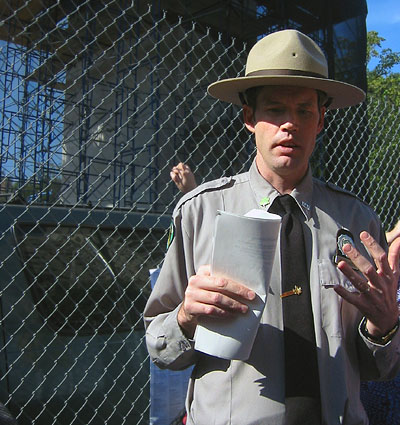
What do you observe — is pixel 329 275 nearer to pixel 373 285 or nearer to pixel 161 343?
pixel 373 285

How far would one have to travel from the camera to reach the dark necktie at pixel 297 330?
4.30 ft

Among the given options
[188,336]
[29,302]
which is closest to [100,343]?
[29,302]

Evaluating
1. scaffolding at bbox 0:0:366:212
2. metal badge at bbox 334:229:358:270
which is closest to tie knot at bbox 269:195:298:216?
metal badge at bbox 334:229:358:270

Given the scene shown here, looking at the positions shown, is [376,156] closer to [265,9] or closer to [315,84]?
[315,84]

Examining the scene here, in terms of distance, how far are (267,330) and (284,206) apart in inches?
15.9

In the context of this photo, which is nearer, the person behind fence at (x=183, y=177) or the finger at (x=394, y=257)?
the finger at (x=394, y=257)

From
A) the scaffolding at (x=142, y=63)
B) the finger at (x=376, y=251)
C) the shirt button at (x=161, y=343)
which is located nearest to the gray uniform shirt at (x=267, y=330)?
the shirt button at (x=161, y=343)

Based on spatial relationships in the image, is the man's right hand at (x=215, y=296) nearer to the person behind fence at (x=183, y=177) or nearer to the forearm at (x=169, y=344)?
the forearm at (x=169, y=344)

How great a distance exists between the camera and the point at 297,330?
4.51 feet

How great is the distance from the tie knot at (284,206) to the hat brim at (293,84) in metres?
0.36

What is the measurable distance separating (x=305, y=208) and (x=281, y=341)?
43cm

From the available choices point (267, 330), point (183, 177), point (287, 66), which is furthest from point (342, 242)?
point (183, 177)

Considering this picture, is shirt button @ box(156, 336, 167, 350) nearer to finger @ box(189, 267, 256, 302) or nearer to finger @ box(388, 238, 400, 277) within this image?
finger @ box(189, 267, 256, 302)

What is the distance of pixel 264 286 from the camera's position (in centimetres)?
114
